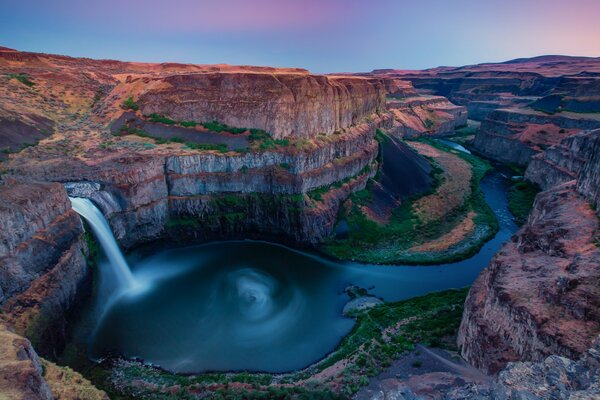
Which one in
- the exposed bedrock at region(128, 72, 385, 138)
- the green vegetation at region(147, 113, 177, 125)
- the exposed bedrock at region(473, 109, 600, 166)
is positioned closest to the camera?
the exposed bedrock at region(128, 72, 385, 138)

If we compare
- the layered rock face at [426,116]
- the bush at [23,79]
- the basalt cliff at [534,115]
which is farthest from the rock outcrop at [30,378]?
the layered rock face at [426,116]

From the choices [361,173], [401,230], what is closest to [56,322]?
[401,230]

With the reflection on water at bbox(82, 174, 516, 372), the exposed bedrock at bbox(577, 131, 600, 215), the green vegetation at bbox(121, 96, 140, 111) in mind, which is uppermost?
the green vegetation at bbox(121, 96, 140, 111)

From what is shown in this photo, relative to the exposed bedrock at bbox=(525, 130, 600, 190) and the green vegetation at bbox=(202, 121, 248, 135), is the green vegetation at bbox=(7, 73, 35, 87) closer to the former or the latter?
the green vegetation at bbox=(202, 121, 248, 135)

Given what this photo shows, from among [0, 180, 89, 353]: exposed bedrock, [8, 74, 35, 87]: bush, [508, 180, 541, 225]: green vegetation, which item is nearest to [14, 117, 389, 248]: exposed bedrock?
[0, 180, 89, 353]: exposed bedrock

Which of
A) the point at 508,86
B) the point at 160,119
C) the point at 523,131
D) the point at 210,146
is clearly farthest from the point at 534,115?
the point at 160,119

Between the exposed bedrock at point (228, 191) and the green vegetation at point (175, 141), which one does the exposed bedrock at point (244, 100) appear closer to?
the green vegetation at point (175, 141)

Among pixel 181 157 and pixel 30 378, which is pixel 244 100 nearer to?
pixel 181 157
